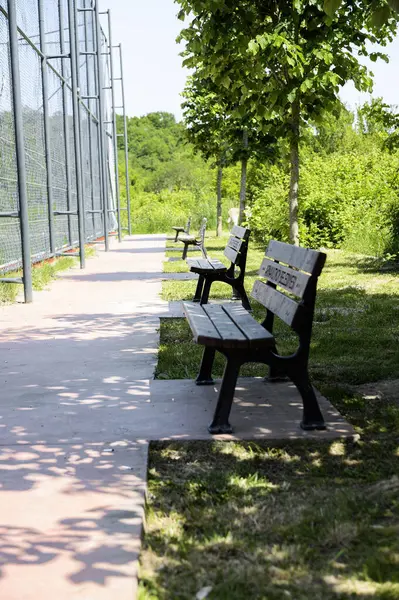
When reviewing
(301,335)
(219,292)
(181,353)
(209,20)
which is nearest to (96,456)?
(301,335)

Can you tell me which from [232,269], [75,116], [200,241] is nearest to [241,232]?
[232,269]

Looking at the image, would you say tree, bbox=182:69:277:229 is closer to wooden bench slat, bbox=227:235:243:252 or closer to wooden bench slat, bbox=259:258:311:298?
wooden bench slat, bbox=227:235:243:252

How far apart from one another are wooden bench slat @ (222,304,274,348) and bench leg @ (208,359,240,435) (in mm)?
175

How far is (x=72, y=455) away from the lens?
3896mm

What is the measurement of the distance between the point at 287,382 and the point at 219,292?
5214mm

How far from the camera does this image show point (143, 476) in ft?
11.8

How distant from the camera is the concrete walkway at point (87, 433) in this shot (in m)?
2.77

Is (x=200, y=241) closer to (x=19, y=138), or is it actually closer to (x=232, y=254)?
(x=19, y=138)

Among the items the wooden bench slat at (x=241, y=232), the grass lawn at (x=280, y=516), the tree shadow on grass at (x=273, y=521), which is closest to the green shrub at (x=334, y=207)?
the wooden bench slat at (x=241, y=232)

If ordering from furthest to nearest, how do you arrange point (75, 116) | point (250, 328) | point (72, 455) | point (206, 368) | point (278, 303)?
point (75, 116) < point (206, 368) < point (278, 303) < point (250, 328) < point (72, 455)

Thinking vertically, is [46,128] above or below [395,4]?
above

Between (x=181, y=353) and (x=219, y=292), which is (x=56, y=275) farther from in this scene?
(x=181, y=353)

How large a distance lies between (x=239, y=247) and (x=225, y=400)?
413cm

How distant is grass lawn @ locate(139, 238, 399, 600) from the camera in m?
2.61
